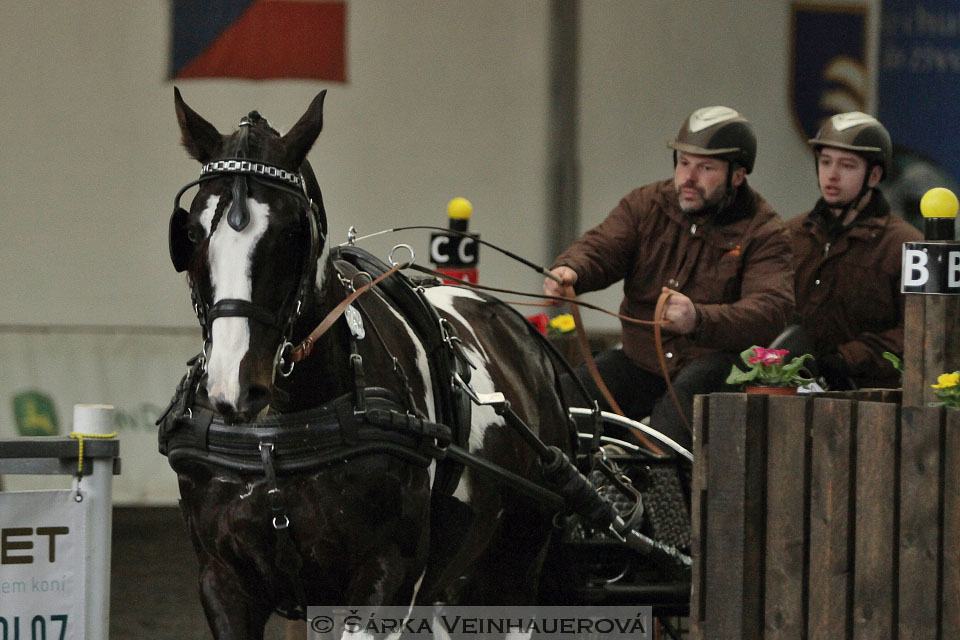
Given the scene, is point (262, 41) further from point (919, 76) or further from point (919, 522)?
point (919, 522)

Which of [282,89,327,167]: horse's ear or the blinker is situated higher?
[282,89,327,167]: horse's ear

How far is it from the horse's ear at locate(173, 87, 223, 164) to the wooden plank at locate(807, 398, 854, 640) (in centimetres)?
150

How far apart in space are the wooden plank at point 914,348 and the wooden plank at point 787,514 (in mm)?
271

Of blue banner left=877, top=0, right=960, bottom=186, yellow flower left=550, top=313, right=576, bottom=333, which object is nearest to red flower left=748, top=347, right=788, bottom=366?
yellow flower left=550, top=313, right=576, bottom=333

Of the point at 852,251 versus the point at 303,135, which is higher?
the point at 303,135

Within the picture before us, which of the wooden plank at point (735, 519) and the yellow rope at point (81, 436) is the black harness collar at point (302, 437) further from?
the wooden plank at point (735, 519)

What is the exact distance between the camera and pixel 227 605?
11.2ft

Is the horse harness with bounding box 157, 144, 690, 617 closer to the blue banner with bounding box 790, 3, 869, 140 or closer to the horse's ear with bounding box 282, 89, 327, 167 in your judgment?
the horse's ear with bounding box 282, 89, 327, 167

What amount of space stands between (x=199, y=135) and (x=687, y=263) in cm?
209

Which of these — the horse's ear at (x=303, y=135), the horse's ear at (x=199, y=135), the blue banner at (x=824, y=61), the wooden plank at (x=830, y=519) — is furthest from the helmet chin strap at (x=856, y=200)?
the blue banner at (x=824, y=61)

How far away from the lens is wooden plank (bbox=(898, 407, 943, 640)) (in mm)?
3334

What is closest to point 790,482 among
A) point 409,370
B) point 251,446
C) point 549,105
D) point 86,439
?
point 409,370

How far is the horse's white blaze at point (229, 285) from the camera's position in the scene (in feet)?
9.77

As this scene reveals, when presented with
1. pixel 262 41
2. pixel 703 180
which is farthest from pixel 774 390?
pixel 262 41
